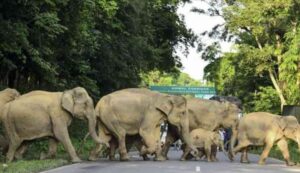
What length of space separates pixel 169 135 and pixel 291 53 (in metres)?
18.4

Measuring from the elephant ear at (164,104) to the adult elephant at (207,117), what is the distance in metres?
1.85

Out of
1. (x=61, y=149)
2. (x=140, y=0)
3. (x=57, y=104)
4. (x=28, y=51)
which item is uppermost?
(x=140, y=0)

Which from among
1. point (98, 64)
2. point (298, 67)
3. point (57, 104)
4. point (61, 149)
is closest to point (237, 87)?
point (298, 67)

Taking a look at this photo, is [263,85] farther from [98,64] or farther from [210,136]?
[210,136]

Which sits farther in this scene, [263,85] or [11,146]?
[263,85]

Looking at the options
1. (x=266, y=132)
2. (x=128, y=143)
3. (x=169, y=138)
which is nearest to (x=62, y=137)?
(x=128, y=143)

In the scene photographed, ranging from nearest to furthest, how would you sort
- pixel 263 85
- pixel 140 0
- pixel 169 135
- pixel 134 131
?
1. pixel 134 131
2. pixel 169 135
3. pixel 140 0
4. pixel 263 85

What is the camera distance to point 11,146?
2061 cm

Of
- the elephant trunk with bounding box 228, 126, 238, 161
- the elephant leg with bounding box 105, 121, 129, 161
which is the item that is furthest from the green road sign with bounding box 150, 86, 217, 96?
the elephant leg with bounding box 105, 121, 129, 161

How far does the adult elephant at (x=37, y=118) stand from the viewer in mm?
20625

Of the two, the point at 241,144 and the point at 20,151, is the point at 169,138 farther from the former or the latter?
the point at 20,151

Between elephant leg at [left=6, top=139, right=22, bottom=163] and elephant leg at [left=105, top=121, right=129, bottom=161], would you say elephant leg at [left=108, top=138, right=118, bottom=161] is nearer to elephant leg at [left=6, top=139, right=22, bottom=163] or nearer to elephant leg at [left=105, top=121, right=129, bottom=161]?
elephant leg at [left=105, top=121, right=129, bottom=161]

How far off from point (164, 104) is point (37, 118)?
15.9 feet

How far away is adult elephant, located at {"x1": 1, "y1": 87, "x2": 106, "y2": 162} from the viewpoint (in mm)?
20625
